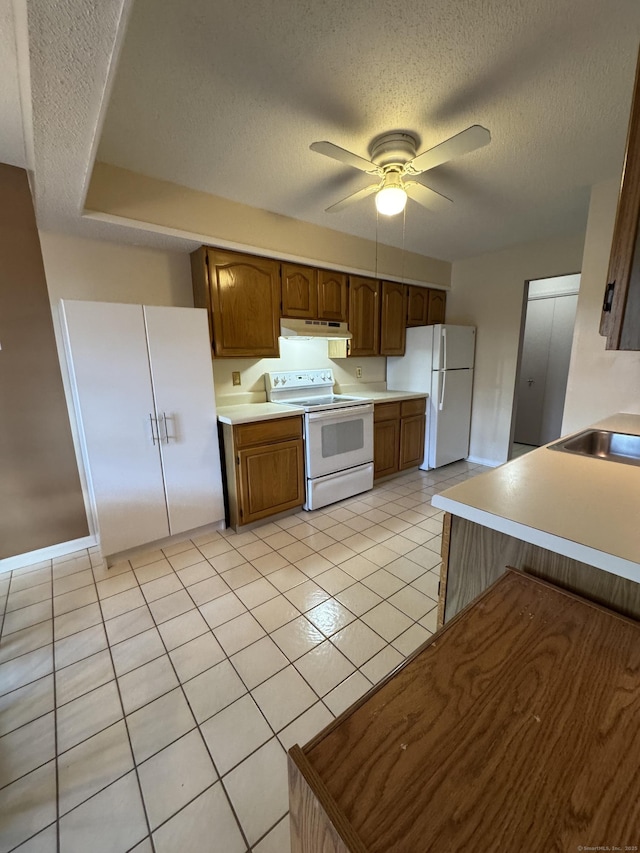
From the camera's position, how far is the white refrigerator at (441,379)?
12.2 feet

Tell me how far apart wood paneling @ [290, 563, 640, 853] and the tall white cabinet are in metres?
2.10

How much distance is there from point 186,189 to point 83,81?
4.65 ft

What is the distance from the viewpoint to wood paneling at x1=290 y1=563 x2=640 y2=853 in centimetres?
46

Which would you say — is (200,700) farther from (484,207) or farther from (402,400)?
(484,207)

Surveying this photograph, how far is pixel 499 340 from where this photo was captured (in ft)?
12.7

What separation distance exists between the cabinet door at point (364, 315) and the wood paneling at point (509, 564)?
263 centimetres

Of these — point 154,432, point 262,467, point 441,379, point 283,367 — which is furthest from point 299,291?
point 441,379

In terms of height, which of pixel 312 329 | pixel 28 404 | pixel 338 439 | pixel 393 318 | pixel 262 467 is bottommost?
pixel 262 467

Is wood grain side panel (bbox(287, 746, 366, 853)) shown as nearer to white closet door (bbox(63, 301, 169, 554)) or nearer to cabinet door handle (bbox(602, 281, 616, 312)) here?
cabinet door handle (bbox(602, 281, 616, 312))

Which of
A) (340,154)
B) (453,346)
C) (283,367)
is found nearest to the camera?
(340,154)

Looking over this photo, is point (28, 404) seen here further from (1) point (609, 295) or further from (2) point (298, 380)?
(1) point (609, 295)

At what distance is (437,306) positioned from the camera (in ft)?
13.9

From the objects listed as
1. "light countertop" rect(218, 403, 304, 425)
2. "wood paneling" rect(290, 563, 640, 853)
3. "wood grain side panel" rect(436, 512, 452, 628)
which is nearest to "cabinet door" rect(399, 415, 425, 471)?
"light countertop" rect(218, 403, 304, 425)

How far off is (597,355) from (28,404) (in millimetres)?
3698
